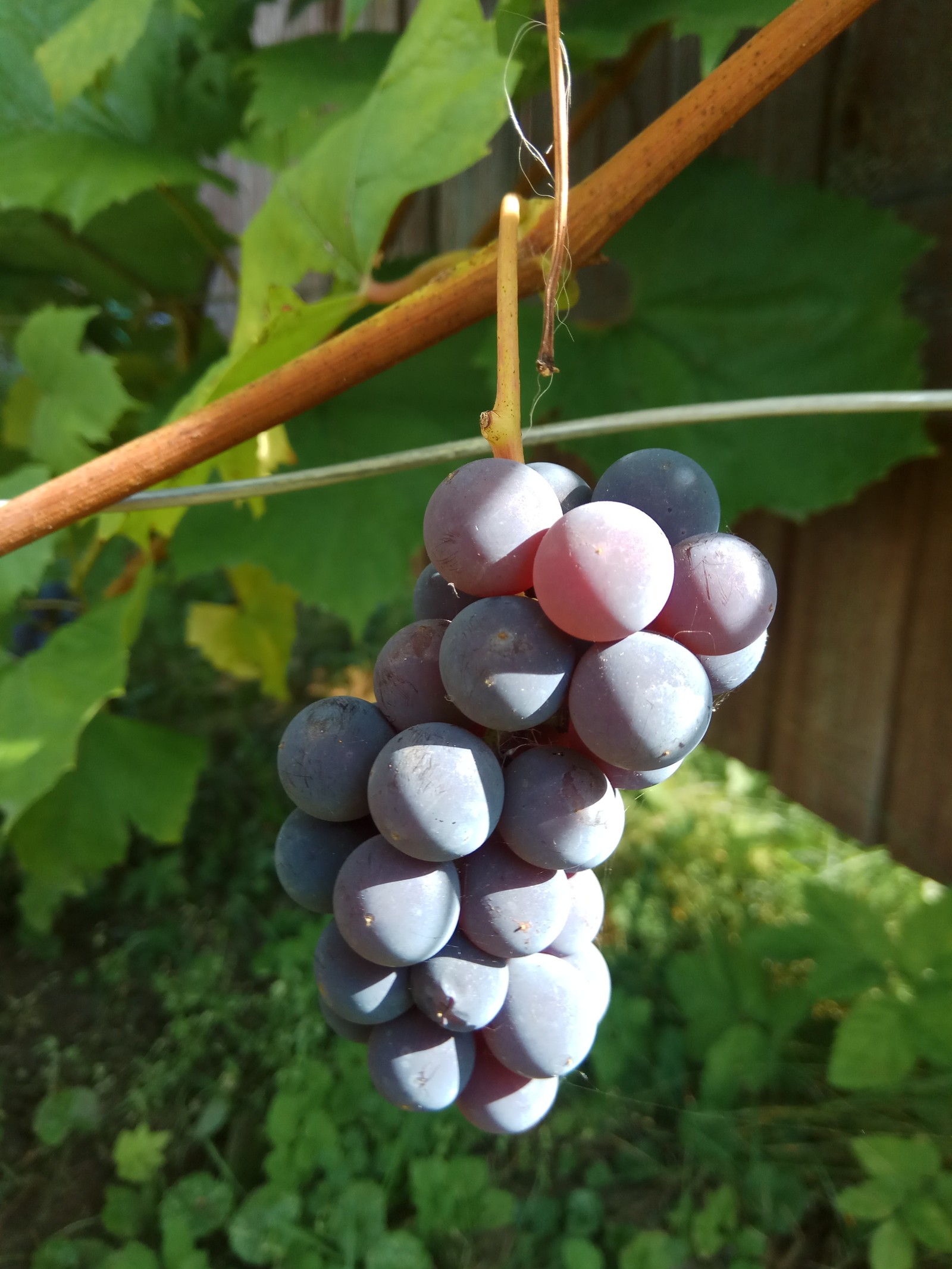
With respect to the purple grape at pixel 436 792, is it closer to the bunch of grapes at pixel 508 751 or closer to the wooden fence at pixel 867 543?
the bunch of grapes at pixel 508 751

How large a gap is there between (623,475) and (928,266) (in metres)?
0.86

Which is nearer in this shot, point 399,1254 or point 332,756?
point 332,756

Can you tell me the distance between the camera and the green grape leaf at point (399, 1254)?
0.98m

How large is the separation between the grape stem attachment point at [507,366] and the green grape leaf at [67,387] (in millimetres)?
729

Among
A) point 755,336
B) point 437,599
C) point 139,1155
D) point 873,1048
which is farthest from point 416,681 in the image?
point 139,1155

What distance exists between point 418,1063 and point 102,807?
3.47 ft

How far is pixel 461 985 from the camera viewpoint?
1.44ft

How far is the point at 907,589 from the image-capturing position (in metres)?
1.11

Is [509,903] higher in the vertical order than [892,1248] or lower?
higher

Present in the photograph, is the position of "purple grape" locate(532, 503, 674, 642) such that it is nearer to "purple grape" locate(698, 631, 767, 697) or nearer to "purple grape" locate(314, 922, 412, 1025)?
"purple grape" locate(698, 631, 767, 697)

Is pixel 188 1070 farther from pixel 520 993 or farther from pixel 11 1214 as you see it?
pixel 520 993

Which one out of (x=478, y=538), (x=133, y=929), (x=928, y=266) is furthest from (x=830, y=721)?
(x=133, y=929)

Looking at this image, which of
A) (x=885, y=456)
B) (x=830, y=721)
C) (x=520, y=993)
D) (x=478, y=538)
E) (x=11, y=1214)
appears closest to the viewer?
(x=478, y=538)

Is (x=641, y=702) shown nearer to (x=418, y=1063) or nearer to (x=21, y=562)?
(x=418, y=1063)
